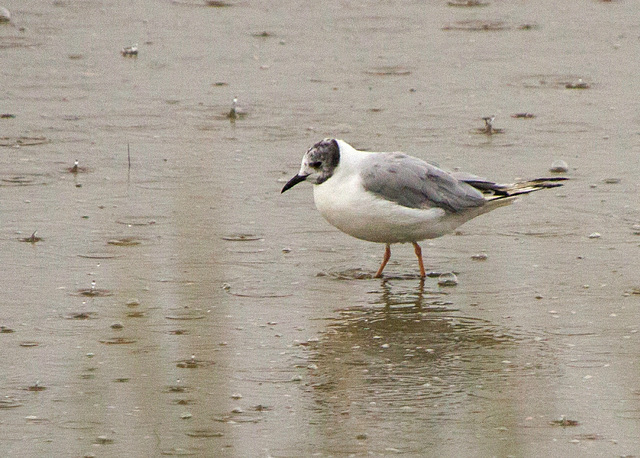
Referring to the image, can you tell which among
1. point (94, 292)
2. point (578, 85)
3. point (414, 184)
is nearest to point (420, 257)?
point (414, 184)

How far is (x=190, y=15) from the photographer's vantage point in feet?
51.1

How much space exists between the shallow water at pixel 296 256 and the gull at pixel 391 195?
291 mm

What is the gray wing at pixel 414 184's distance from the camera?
734 cm

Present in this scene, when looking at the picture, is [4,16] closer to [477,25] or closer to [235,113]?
[235,113]

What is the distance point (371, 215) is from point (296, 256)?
2.25ft

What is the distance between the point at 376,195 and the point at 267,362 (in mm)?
1632

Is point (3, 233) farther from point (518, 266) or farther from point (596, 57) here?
point (596, 57)

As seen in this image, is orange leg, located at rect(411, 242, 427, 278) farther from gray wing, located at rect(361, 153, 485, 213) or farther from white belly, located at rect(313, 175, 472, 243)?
gray wing, located at rect(361, 153, 485, 213)

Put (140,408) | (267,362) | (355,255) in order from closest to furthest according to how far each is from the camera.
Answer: (140,408), (267,362), (355,255)

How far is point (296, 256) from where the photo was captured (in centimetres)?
774

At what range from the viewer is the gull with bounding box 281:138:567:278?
287 inches

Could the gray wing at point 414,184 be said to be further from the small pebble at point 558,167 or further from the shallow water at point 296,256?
the small pebble at point 558,167

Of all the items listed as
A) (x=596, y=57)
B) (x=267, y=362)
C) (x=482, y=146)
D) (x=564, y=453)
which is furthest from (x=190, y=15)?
(x=564, y=453)

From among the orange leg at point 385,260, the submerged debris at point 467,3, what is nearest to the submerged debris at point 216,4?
the submerged debris at point 467,3
